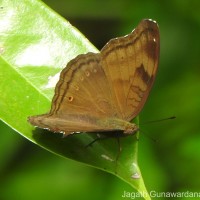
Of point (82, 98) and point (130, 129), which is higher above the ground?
point (82, 98)

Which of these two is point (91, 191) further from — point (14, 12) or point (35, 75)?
point (14, 12)

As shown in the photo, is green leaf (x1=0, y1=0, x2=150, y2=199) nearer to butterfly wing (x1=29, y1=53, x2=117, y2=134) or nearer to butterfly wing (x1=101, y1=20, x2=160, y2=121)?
butterfly wing (x1=29, y1=53, x2=117, y2=134)

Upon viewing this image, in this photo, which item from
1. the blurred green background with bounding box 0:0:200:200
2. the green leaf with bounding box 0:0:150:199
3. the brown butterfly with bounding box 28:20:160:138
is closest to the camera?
the green leaf with bounding box 0:0:150:199

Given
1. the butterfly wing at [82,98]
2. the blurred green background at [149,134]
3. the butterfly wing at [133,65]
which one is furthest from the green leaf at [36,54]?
the blurred green background at [149,134]

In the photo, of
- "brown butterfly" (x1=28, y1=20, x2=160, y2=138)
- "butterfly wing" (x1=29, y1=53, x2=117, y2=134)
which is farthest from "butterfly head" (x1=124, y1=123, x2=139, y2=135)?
"butterfly wing" (x1=29, y1=53, x2=117, y2=134)

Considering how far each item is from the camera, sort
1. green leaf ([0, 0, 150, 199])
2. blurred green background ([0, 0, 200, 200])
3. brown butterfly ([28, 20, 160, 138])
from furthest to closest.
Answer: blurred green background ([0, 0, 200, 200]), brown butterfly ([28, 20, 160, 138]), green leaf ([0, 0, 150, 199])

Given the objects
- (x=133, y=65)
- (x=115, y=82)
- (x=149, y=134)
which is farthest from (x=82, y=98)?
(x=149, y=134)

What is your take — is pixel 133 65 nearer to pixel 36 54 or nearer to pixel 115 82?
pixel 115 82

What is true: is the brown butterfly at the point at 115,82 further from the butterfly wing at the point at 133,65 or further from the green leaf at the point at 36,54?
the green leaf at the point at 36,54
